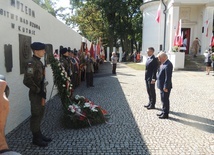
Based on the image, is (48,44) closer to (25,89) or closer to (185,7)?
(25,89)

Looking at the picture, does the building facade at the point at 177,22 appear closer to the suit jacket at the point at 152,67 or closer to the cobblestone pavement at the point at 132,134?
the suit jacket at the point at 152,67

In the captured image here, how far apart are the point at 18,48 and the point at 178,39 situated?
14.9 meters

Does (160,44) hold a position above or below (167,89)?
above

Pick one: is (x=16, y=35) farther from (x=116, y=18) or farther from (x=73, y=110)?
(x=116, y=18)

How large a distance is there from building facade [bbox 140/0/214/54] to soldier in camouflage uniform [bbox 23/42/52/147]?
1567cm

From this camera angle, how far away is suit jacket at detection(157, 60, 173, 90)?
5.46 metres

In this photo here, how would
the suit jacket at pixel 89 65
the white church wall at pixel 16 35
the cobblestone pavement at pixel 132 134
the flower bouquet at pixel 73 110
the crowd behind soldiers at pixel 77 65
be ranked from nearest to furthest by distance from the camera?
→ the cobblestone pavement at pixel 132 134
the white church wall at pixel 16 35
the flower bouquet at pixel 73 110
the crowd behind soldiers at pixel 77 65
the suit jacket at pixel 89 65

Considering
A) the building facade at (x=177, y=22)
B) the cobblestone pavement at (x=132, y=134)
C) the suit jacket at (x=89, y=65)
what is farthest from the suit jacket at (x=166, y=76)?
the building facade at (x=177, y=22)

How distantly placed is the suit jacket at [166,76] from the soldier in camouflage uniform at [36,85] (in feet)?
9.99

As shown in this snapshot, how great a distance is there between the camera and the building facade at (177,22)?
19.6m

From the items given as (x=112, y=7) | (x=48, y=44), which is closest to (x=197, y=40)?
(x=112, y=7)

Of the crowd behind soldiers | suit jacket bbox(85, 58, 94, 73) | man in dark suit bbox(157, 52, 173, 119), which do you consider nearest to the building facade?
the crowd behind soldiers

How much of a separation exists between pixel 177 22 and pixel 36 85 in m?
18.5

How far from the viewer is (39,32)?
6.60 meters
